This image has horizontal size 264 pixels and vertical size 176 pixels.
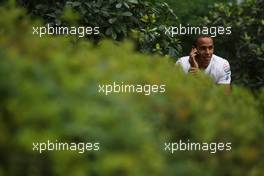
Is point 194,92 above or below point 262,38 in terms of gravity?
above

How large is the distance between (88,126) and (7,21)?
735 mm

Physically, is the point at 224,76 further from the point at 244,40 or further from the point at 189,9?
the point at 189,9

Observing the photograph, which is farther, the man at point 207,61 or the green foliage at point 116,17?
the man at point 207,61

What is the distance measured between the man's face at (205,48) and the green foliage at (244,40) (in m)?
1.98

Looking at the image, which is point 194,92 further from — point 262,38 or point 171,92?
point 262,38

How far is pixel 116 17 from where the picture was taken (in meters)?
6.04

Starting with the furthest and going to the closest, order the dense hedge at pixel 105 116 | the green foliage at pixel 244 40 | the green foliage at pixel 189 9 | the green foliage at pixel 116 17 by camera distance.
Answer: the green foliage at pixel 189 9 → the green foliage at pixel 244 40 → the green foliage at pixel 116 17 → the dense hedge at pixel 105 116

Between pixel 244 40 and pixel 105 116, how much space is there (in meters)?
6.68

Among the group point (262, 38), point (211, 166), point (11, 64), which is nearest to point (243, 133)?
point (211, 166)

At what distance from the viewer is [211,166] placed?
2.99 meters

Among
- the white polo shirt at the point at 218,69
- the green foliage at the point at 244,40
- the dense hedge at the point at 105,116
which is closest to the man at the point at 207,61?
the white polo shirt at the point at 218,69

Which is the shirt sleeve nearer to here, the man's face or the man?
the man

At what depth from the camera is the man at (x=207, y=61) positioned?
614 cm

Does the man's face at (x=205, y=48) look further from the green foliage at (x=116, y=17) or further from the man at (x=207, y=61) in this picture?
the green foliage at (x=116, y=17)
